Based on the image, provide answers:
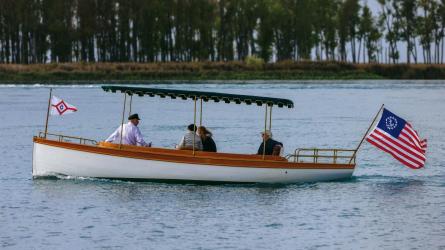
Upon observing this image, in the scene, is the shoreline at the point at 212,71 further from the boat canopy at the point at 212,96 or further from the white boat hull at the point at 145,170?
the boat canopy at the point at 212,96

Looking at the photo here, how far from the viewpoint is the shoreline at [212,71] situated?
133875mm

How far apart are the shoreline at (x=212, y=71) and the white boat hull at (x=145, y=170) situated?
96469 millimetres

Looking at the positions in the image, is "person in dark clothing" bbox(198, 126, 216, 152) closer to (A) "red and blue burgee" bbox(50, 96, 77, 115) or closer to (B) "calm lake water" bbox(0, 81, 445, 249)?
(B) "calm lake water" bbox(0, 81, 445, 249)

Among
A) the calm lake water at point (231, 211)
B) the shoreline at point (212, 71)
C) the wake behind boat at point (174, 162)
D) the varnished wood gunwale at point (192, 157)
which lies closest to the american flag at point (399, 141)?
the calm lake water at point (231, 211)

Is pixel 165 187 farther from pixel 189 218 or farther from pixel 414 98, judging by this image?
pixel 414 98

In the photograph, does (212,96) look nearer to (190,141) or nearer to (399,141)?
(190,141)

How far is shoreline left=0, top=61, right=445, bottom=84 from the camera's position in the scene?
134m

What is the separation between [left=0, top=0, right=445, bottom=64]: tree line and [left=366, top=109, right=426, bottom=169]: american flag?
114819mm

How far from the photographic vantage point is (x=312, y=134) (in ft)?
195

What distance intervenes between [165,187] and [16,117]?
41134 millimetres

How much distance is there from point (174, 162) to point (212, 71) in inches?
4340

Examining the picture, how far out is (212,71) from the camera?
143875 millimetres

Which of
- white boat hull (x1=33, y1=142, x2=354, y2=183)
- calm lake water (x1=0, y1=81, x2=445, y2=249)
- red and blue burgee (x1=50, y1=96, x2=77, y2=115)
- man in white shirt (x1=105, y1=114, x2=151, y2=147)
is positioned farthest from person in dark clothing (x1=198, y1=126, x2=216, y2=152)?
red and blue burgee (x1=50, y1=96, x2=77, y2=115)

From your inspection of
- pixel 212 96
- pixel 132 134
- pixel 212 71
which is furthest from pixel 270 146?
pixel 212 71
